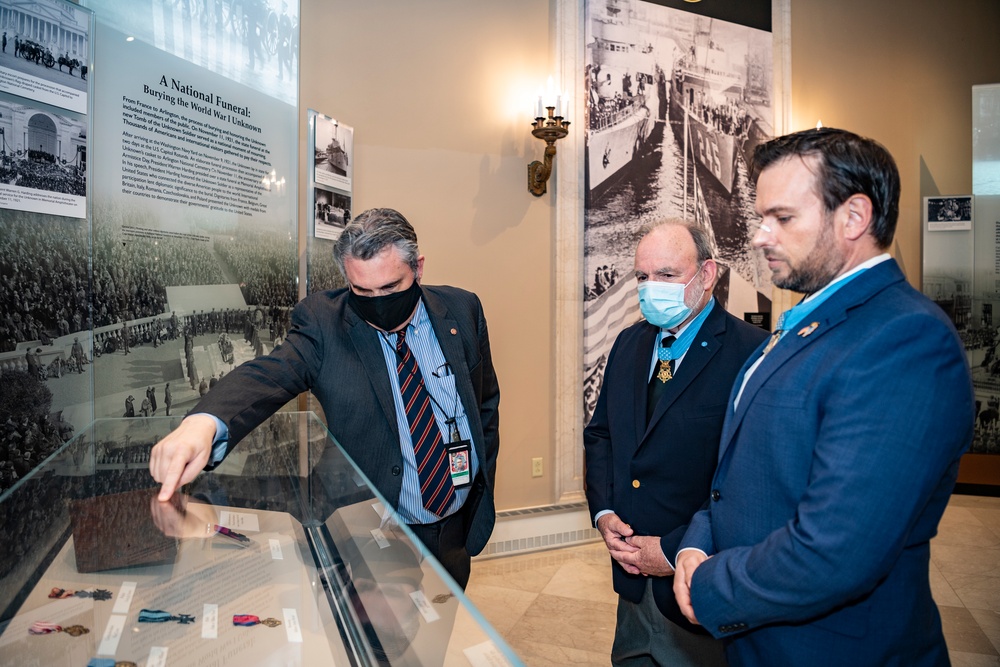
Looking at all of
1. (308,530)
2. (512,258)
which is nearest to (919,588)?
(308,530)

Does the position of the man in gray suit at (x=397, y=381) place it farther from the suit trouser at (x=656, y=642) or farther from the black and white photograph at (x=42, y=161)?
the black and white photograph at (x=42, y=161)

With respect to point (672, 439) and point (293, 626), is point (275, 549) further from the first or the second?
point (672, 439)

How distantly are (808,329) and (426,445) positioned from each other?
1.10 m

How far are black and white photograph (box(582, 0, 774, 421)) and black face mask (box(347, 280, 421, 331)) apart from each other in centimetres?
284

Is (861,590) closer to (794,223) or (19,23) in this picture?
(794,223)

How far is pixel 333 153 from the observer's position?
3.52 m

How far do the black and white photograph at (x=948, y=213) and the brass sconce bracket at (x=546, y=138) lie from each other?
3890 millimetres

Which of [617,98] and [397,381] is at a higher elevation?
[617,98]

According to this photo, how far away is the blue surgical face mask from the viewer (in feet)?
6.54

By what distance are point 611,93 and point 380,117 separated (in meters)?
1.72

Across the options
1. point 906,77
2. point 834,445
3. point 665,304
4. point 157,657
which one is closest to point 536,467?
point 665,304

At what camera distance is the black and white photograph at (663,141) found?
183 inches

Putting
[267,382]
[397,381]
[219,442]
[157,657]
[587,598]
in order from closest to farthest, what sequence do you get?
[157,657]
[219,442]
[267,382]
[397,381]
[587,598]

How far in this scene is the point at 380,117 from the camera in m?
3.94
